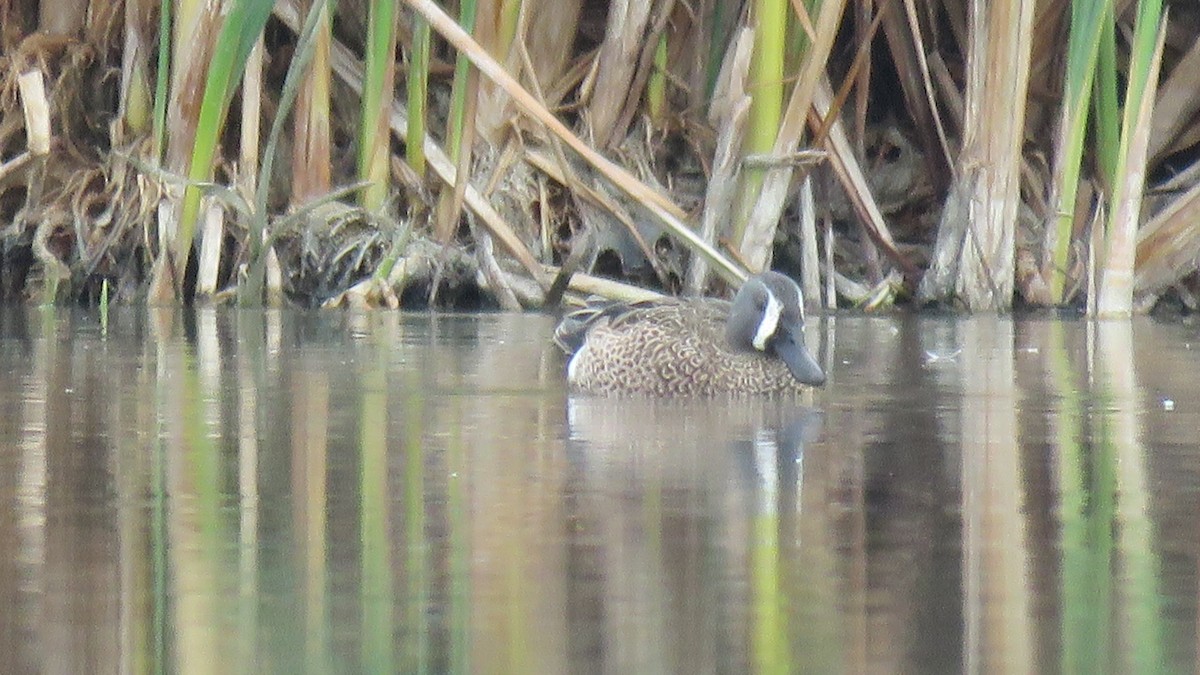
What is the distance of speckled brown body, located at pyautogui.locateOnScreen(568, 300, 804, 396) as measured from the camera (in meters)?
6.29

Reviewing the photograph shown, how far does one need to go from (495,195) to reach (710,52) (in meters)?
1.12

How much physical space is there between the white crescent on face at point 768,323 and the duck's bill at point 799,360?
0.04 metres

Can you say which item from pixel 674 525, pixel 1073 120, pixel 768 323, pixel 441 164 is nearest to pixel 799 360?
pixel 768 323

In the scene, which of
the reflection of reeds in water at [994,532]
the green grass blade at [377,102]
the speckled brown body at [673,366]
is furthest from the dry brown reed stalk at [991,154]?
the speckled brown body at [673,366]

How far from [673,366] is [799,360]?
1.27 feet

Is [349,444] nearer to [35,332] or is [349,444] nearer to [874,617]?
[874,617]

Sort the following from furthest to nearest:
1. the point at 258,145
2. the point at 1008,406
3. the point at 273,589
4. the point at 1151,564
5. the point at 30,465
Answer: the point at 258,145 → the point at 1008,406 → the point at 30,465 → the point at 1151,564 → the point at 273,589

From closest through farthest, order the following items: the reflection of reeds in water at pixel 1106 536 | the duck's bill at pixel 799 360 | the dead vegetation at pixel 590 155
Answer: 1. the reflection of reeds in water at pixel 1106 536
2. the duck's bill at pixel 799 360
3. the dead vegetation at pixel 590 155

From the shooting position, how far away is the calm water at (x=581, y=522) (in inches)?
111

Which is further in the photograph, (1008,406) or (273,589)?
(1008,406)

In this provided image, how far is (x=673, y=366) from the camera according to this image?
6.30m

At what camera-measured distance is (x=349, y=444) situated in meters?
4.90

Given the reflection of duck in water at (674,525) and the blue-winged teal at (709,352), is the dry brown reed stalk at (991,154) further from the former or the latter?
the reflection of duck in water at (674,525)

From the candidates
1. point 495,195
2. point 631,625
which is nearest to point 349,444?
point 631,625
